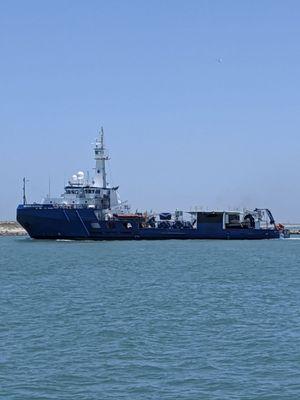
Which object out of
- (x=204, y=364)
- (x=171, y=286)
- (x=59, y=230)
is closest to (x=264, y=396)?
(x=204, y=364)

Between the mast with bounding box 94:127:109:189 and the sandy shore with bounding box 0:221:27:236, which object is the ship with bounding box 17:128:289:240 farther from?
the sandy shore with bounding box 0:221:27:236

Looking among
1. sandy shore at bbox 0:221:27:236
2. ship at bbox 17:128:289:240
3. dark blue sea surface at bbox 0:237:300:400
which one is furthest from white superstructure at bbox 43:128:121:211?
sandy shore at bbox 0:221:27:236

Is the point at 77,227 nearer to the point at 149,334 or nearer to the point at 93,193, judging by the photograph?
the point at 93,193

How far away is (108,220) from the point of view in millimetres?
82000

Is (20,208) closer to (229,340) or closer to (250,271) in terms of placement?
(250,271)

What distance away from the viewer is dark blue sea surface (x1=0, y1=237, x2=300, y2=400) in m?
16.3

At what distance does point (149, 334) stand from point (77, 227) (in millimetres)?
58593

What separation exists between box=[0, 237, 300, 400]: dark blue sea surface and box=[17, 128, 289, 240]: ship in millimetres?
34096

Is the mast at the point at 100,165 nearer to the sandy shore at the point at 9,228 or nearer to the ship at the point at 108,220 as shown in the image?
the ship at the point at 108,220

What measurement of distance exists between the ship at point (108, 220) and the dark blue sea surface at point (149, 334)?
34.1 metres

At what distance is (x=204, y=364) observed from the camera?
18109 mm

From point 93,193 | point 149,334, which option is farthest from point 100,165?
point 149,334

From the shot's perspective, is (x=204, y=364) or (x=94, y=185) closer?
(x=204, y=364)

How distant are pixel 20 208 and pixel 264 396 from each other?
6615 cm
